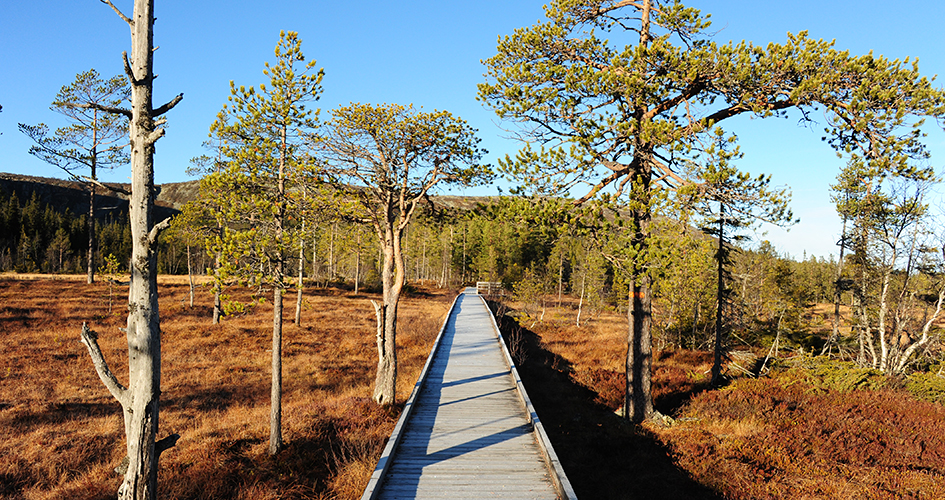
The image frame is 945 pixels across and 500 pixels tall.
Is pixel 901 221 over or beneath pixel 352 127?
beneath

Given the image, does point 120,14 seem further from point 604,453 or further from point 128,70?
point 604,453

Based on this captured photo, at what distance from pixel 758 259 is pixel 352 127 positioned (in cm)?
4032

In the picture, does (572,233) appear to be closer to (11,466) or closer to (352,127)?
(352,127)

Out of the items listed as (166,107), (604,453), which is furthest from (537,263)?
(166,107)

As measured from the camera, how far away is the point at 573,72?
9344mm

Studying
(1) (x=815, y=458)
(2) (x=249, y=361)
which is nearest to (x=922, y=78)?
(1) (x=815, y=458)

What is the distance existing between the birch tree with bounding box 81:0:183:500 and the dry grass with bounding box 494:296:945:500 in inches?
261

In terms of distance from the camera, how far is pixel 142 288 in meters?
4.47

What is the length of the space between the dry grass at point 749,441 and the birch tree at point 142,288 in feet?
21.7

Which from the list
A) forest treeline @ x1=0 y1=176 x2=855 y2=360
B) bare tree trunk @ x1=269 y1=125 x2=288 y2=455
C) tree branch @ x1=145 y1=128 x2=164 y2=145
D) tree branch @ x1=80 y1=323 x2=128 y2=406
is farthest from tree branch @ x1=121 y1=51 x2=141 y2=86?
bare tree trunk @ x1=269 y1=125 x2=288 y2=455

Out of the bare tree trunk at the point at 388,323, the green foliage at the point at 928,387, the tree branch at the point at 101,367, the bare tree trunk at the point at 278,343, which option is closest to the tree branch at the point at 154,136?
the tree branch at the point at 101,367

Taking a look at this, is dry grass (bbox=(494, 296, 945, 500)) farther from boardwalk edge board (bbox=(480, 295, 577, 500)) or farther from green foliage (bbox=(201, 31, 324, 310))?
green foliage (bbox=(201, 31, 324, 310))

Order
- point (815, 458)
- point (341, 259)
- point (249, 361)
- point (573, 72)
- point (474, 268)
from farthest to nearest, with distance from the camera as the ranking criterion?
point (474, 268) < point (341, 259) < point (249, 361) < point (573, 72) < point (815, 458)

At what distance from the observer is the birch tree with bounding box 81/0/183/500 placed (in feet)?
14.6
